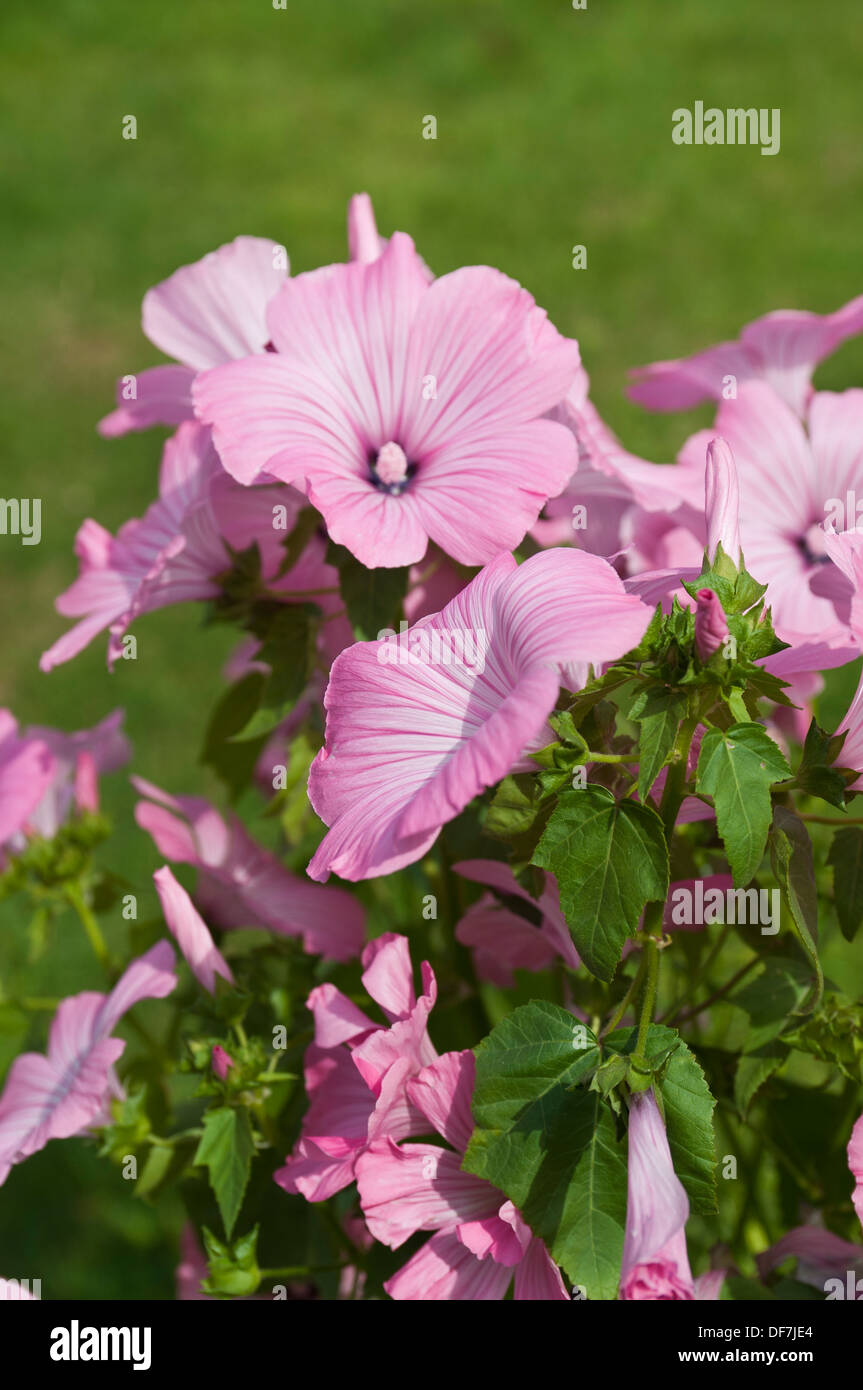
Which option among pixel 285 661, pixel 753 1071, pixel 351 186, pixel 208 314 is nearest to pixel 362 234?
pixel 208 314

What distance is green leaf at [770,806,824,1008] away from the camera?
536 mm

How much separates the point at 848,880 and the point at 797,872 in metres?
0.07

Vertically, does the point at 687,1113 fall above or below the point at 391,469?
below

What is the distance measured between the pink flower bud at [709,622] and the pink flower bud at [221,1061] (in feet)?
1.03

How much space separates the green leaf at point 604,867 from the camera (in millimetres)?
510

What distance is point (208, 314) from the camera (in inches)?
31.2

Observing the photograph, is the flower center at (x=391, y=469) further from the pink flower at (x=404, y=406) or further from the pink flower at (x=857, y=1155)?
the pink flower at (x=857, y=1155)

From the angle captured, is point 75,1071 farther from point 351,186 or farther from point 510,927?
point 351,186

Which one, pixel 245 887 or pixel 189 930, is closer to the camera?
pixel 189 930

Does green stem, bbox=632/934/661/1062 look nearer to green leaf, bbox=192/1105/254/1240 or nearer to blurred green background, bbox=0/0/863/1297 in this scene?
green leaf, bbox=192/1105/254/1240

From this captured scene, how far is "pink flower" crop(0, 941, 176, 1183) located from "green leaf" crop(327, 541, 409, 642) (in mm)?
187

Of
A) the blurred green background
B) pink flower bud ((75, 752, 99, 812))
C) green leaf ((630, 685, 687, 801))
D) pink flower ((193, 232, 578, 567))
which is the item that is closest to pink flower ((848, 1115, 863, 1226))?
green leaf ((630, 685, 687, 801))
